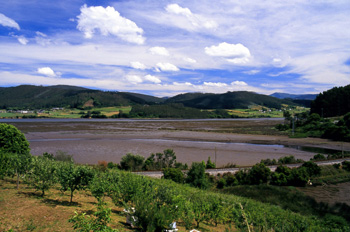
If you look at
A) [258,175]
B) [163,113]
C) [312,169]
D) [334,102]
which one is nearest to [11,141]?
[258,175]

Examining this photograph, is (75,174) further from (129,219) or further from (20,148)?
(20,148)

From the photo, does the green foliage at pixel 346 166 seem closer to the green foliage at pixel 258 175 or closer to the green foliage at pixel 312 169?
the green foliage at pixel 312 169

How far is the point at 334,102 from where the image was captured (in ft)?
367

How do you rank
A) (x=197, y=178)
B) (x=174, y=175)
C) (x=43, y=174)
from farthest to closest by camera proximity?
(x=174, y=175)
(x=197, y=178)
(x=43, y=174)

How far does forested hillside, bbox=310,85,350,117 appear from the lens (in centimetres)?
10912

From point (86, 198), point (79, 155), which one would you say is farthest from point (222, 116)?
point (86, 198)

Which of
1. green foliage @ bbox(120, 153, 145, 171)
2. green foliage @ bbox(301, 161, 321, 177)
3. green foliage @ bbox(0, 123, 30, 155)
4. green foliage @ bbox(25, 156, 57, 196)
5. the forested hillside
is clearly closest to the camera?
green foliage @ bbox(25, 156, 57, 196)

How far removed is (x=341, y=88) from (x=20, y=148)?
443 feet

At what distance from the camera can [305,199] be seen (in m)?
21.8

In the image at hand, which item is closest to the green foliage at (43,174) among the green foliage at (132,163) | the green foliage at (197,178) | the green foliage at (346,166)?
the green foliage at (197,178)

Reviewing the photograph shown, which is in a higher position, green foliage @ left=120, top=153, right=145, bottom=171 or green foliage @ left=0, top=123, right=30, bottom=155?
green foliage @ left=0, top=123, right=30, bottom=155

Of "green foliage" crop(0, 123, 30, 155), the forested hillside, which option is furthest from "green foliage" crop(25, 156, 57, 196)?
the forested hillside

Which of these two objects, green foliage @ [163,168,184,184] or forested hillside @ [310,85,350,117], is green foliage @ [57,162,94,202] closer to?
green foliage @ [163,168,184,184]

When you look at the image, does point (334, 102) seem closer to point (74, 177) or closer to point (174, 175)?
point (174, 175)
